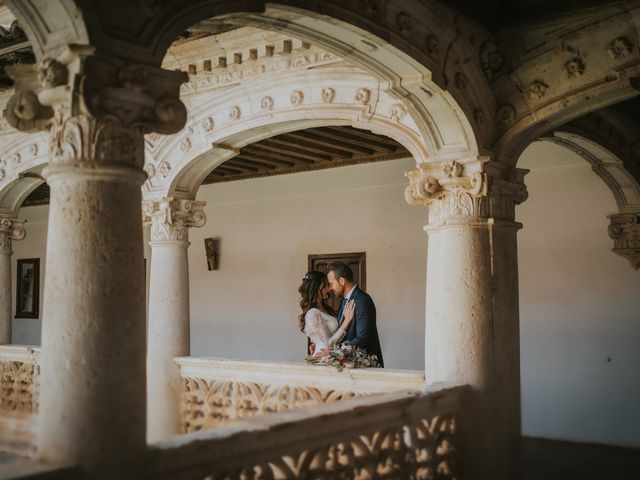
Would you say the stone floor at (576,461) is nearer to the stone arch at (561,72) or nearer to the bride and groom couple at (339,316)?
the bride and groom couple at (339,316)

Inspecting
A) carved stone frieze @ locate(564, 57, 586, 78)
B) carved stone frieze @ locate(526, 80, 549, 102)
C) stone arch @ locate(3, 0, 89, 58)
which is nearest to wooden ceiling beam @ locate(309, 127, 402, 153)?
carved stone frieze @ locate(526, 80, 549, 102)

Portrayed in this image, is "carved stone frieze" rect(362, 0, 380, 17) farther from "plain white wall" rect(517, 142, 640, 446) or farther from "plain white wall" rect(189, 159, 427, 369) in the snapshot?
"plain white wall" rect(189, 159, 427, 369)

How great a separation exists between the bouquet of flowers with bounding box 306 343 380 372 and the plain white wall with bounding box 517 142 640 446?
9.76 ft

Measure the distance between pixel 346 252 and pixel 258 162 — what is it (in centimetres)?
153

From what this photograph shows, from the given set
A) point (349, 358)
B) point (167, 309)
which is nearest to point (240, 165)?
point (167, 309)

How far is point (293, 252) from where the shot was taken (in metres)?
9.64

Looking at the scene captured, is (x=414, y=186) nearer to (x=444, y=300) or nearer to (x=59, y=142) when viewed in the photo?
(x=444, y=300)

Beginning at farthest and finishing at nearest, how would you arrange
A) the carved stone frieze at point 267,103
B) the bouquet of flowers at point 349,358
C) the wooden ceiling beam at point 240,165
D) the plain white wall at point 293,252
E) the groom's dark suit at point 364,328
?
the wooden ceiling beam at point 240,165 → the plain white wall at point 293,252 → the carved stone frieze at point 267,103 → the groom's dark suit at point 364,328 → the bouquet of flowers at point 349,358

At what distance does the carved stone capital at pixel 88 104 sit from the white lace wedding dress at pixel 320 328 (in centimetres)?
310

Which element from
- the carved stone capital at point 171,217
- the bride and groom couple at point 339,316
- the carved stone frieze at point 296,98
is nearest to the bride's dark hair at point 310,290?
the bride and groom couple at point 339,316

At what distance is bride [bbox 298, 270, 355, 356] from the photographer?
5.71m

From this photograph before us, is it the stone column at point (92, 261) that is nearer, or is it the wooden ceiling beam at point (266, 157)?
the stone column at point (92, 261)

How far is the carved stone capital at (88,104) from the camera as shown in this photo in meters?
2.68

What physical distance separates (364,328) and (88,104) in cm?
328
